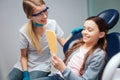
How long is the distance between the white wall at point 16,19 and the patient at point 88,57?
0.92 m

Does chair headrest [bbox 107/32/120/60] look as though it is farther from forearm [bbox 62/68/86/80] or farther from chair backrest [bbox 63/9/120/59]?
forearm [bbox 62/68/86/80]

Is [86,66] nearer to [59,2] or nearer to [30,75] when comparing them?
[30,75]

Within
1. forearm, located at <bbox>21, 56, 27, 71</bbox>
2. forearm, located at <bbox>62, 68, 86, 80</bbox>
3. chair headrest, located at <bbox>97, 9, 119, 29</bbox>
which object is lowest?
forearm, located at <bbox>21, 56, 27, 71</bbox>

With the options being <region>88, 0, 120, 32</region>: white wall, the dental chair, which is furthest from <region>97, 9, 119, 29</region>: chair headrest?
<region>88, 0, 120, 32</region>: white wall

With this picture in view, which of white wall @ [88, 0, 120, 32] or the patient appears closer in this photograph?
the patient

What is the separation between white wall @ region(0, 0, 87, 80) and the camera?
2.27 meters

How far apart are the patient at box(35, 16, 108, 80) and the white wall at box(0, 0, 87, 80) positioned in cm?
92

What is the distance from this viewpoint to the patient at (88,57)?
4.11 feet

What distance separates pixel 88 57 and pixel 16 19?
1189mm

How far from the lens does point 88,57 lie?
1328 mm

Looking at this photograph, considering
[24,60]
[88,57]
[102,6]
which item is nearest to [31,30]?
[24,60]

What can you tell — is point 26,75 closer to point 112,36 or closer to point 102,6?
point 112,36

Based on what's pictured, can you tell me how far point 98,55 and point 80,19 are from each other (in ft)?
3.81

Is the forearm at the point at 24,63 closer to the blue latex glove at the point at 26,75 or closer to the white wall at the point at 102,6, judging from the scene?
the blue latex glove at the point at 26,75
